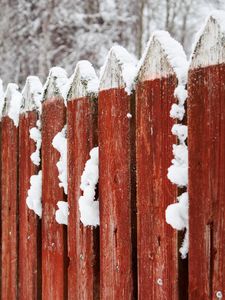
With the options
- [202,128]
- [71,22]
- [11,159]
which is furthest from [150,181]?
[71,22]

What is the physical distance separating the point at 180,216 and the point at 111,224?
1.16 ft

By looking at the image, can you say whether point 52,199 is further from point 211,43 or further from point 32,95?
point 211,43

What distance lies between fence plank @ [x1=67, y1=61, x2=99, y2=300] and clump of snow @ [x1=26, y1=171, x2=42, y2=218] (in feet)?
0.95

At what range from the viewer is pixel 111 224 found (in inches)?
62.1

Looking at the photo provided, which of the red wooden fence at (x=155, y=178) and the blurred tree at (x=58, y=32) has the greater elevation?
the blurred tree at (x=58, y=32)

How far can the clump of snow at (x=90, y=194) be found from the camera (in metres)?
1.67

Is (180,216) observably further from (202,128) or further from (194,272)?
(202,128)

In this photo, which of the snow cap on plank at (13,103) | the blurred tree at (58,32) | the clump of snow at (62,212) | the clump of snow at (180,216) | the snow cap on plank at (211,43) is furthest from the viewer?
the blurred tree at (58,32)

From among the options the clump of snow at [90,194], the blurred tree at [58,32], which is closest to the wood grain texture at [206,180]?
the clump of snow at [90,194]

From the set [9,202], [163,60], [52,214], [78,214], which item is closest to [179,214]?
[163,60]

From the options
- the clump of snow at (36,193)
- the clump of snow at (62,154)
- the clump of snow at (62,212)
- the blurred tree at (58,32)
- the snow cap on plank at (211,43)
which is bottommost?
the clump of snow at (62,212)

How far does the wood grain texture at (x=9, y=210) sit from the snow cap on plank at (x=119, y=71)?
86 cm

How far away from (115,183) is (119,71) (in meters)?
0.36

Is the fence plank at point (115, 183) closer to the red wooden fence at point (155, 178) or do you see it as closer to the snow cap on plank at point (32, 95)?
the red wooden fence at point (155, 178)
